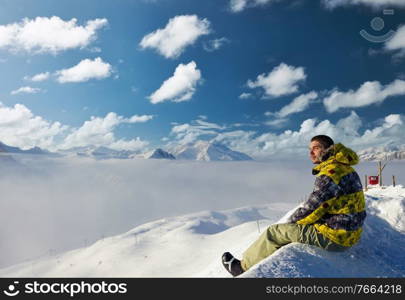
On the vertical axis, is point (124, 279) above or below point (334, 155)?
below

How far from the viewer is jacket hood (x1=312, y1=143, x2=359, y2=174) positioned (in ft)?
17.5

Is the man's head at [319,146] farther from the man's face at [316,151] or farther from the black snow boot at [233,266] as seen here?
the black snow boot at [233,266]

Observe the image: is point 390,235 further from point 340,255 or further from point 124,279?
point 124,279

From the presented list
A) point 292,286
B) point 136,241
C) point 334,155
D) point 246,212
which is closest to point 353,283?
point 292,286

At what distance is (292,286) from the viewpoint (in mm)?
4277

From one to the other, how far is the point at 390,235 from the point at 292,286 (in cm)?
443

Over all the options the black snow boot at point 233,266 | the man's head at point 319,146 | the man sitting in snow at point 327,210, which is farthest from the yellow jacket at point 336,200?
the black snow boot at point 233,266

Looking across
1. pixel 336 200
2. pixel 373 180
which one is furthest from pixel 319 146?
pixel 373 180

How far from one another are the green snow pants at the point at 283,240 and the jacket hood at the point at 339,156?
3.55 ft

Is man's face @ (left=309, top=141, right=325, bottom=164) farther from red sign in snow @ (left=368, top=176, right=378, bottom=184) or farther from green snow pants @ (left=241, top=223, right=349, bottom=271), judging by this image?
red sign in snow @ (left=368, top=176, right=378, bottom=184)

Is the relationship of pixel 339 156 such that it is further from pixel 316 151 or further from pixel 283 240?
pixel 283 240

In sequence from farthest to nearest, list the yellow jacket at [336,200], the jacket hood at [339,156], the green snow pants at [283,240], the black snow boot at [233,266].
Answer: the black snow boot at [233,266], the green snow pants at [283,240], the jacket hood at [339,156], the yellow jacket at [336,200]

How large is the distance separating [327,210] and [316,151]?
104 cm

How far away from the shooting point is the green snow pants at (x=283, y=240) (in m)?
5.50
